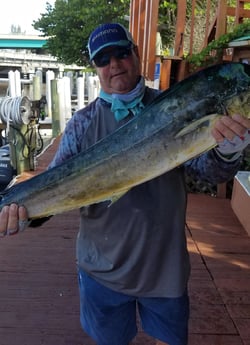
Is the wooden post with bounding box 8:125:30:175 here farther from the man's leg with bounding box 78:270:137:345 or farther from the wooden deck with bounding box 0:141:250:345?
the man's leg with bounding box 78:270:137:345

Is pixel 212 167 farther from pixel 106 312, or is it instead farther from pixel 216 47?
pixel 216 47

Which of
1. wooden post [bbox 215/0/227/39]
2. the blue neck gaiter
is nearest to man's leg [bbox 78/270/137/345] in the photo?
the blue neck gaiter

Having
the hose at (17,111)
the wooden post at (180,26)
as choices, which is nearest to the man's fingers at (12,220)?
the wooden post at (180,26)

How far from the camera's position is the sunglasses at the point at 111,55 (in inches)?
74.4

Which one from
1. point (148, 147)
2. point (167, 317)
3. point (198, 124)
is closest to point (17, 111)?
point (167, 317)

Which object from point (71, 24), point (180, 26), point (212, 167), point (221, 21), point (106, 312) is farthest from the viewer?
point (71, 24)

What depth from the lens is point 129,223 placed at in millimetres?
1900

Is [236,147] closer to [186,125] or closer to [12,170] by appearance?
[186,125]

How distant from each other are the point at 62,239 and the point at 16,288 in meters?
1.04

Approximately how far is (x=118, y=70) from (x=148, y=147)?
1.38ft

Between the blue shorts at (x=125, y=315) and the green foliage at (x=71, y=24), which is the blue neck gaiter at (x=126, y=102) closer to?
the blue shorts at (x=125, y=315)

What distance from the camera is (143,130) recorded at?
166 centimetres

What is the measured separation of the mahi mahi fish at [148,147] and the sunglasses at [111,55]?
1.15ft

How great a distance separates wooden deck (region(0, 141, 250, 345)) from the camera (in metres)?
Answer: 2.90
